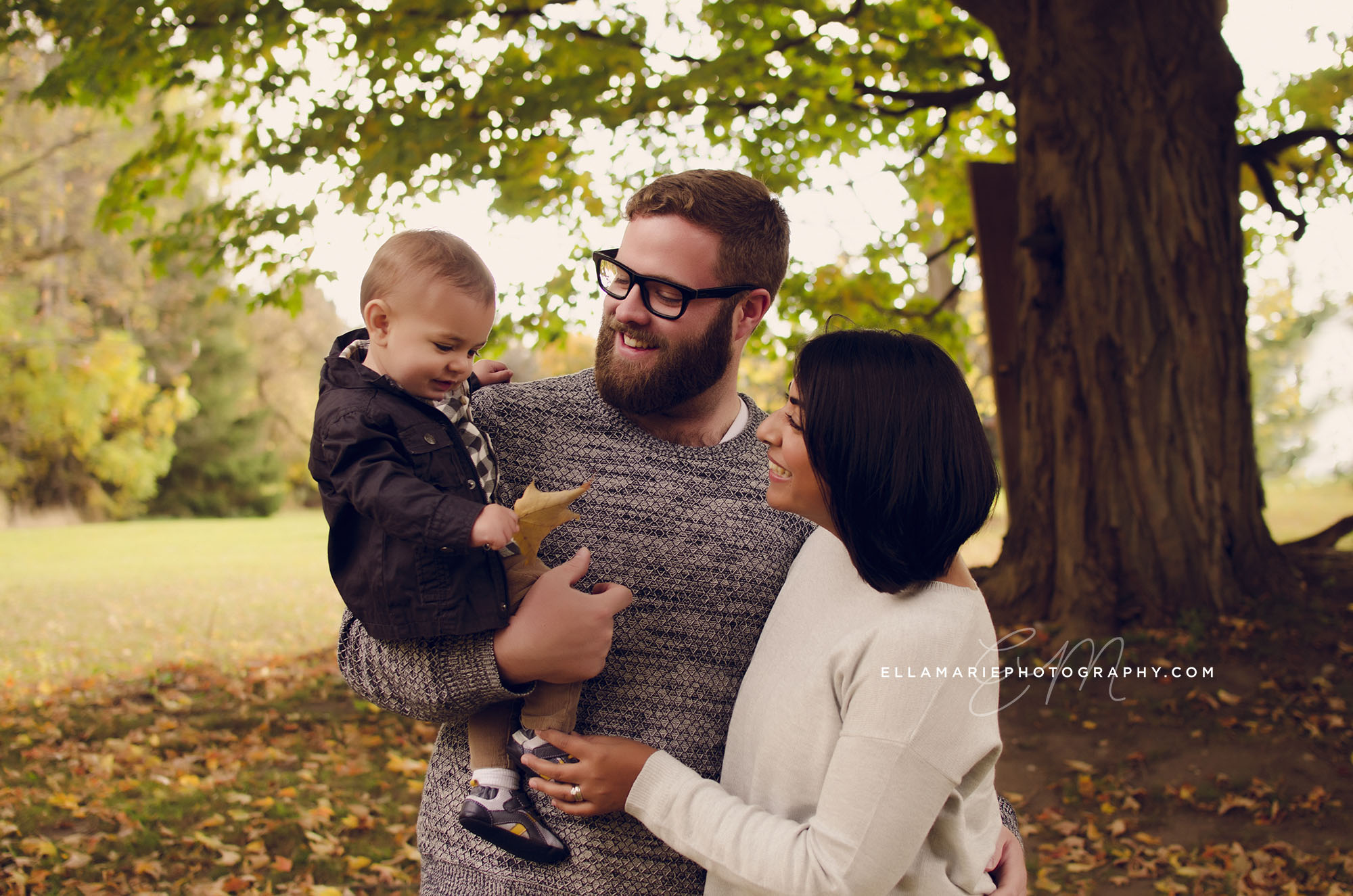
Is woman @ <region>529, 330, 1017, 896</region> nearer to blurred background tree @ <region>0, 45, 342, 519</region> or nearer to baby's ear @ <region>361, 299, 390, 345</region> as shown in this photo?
baby's ear @ <region>361, 299, 390, 345</region>

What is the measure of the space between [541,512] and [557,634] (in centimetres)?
25

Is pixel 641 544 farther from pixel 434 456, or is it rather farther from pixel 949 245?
pixel 949 245

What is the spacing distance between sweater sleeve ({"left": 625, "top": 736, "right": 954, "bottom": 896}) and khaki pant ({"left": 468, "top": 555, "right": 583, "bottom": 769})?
0.45 m

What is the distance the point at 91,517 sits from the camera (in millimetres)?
30016

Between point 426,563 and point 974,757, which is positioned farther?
point 426,563

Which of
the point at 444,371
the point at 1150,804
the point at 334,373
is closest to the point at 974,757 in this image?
the point at 444,371

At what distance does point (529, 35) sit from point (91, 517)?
93.6 feet

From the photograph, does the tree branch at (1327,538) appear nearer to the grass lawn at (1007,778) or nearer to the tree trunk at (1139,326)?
the grass lawn at (1007,778)

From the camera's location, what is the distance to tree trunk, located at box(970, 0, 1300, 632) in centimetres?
614

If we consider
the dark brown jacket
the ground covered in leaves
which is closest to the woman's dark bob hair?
the dark brown jacket

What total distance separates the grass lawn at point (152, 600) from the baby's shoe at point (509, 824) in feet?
30.0

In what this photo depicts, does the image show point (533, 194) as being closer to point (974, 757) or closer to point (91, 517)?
point (974, 757)

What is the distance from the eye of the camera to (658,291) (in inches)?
85.6

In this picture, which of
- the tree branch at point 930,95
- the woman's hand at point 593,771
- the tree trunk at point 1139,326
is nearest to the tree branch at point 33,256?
the tree branch at point 930,95
